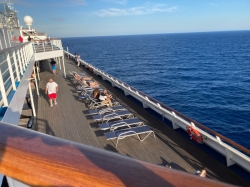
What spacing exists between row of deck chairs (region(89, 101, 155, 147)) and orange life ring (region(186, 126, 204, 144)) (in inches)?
47.2

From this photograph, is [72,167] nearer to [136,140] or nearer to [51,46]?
[136,140]

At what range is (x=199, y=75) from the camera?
3409 cm

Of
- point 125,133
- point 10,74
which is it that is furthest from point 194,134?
point 10,74

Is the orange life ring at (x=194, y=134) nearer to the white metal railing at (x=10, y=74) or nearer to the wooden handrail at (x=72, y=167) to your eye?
the white metal railing at (x=10, y=74)

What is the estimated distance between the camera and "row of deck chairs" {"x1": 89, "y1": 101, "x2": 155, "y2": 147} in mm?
6433

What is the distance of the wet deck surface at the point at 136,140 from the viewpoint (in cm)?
555

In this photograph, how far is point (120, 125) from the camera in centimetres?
681

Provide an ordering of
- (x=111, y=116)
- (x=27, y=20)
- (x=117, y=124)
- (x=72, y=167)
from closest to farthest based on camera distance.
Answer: (x=72, y=167) < (x=117, y=124) < (x=111, y=116) < (x=27, y=20)

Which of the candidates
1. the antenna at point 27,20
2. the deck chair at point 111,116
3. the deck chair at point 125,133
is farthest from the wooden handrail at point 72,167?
the antenna at point 27,20

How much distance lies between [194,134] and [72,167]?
641 centimetres

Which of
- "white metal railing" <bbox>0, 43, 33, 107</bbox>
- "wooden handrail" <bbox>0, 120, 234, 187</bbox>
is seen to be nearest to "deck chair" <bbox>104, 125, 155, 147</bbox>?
"white metal railing" <bbox>0, 43, 33, 107</bbox>

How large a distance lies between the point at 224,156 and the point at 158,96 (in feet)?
57.3

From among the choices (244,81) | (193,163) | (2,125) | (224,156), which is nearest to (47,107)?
(193,163)

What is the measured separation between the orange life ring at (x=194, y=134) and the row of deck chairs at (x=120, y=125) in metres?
1.20
